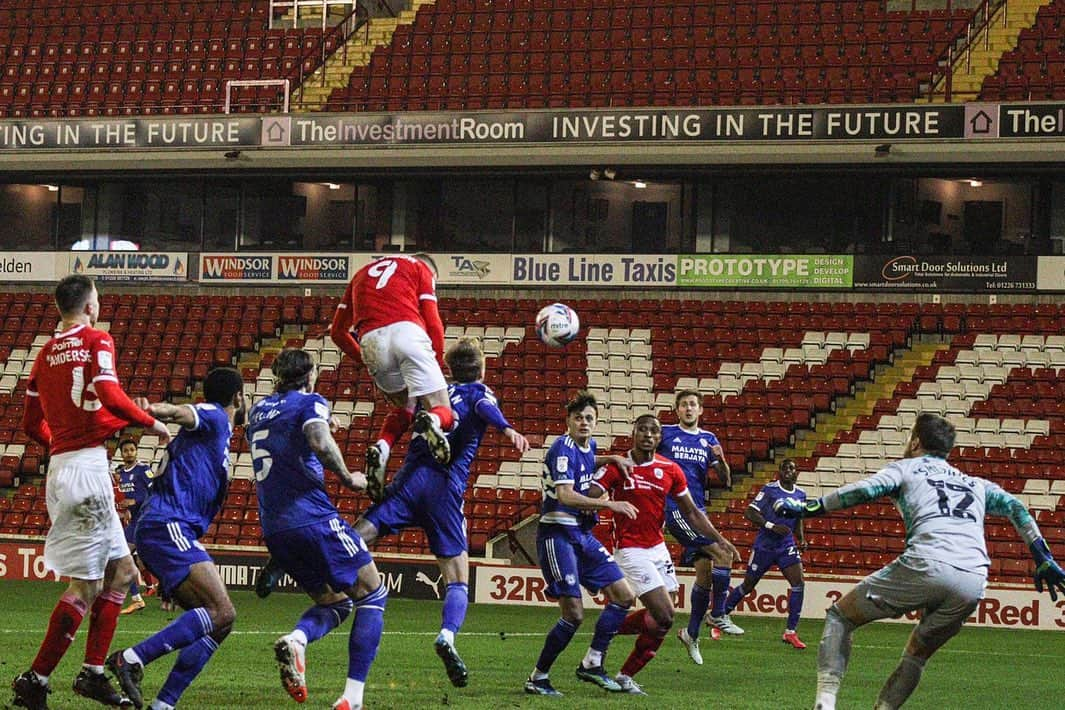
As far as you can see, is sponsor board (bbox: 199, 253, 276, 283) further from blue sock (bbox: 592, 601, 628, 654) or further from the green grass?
blue sock (bbox: 592, 601, 628, 654)

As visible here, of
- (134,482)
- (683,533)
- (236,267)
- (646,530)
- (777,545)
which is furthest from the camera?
(236,267)

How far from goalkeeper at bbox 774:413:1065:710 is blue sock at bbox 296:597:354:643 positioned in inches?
104

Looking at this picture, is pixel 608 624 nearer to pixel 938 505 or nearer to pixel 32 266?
pixel 938 505

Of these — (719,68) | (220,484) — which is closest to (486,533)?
(719,68)

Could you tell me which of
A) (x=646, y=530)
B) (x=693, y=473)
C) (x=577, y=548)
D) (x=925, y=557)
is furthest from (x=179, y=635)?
(x=693, y=473)

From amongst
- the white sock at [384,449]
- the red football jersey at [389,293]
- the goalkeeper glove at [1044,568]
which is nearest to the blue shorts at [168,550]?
the white sock at [384,449]

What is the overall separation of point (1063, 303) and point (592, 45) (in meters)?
10.6

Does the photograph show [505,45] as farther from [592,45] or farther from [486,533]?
[486,533]

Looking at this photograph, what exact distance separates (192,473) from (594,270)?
72.9 feet

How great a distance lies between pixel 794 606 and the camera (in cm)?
1766

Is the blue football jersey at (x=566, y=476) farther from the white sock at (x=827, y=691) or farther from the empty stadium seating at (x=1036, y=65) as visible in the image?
the empty stadium seating at (x=1036, y=65)

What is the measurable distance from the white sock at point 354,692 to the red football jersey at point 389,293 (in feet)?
9.39

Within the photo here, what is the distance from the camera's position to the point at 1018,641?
19375 mm

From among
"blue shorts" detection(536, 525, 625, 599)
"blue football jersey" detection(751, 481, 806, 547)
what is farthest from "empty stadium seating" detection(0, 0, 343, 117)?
"blue shorts" detection(536, 525, 625, 599)
